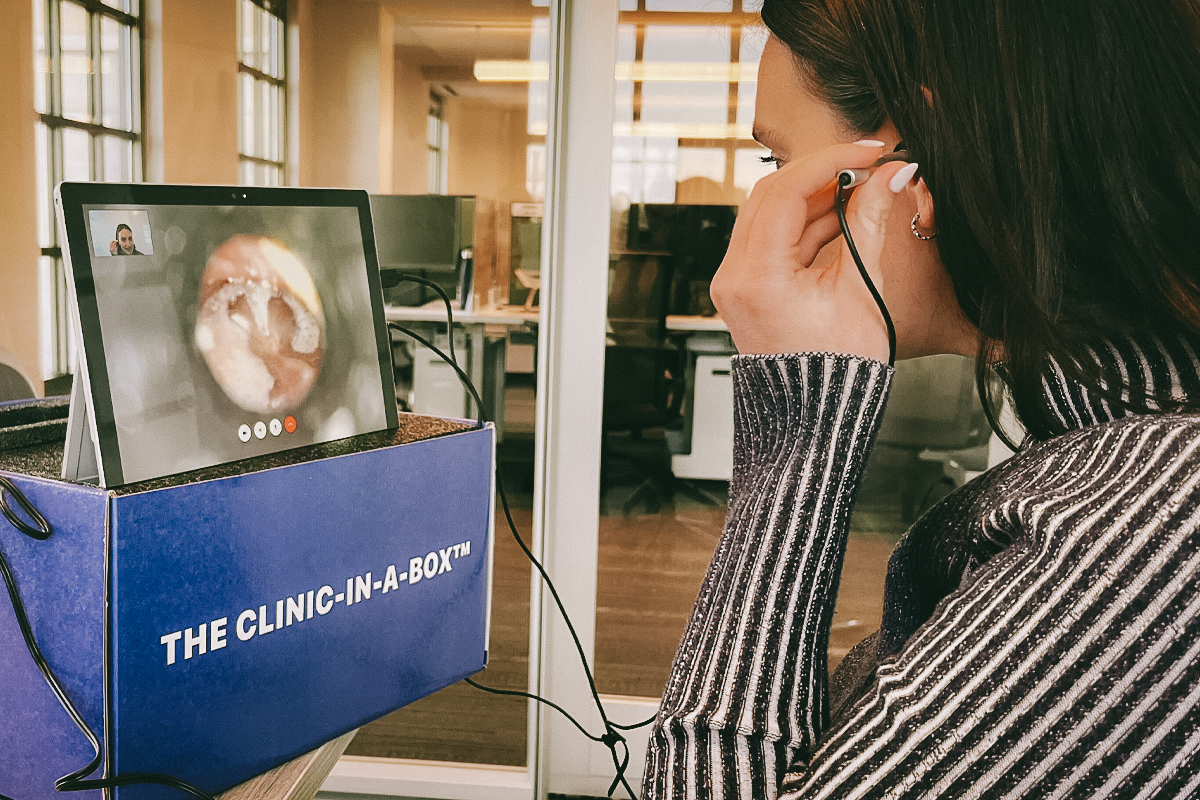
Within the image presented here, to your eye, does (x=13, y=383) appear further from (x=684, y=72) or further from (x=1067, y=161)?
(x=684, y=72)

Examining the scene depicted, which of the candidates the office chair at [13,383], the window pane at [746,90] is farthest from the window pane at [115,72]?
the window pane at [746,90]

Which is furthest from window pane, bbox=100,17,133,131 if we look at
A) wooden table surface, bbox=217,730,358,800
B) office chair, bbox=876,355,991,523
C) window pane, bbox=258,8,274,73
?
office chair, bbox=876,355,991,523

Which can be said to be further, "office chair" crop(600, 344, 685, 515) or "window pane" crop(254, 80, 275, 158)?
"office chair" crop(600, 344, 685, 515)

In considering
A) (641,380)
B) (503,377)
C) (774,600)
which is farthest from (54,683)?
(641,380)

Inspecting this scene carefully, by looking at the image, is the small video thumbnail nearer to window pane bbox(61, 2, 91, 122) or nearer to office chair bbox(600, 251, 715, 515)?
window pane bbox(61, 2, 91, 122)

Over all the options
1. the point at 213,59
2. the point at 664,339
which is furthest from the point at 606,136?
the point at 213,59

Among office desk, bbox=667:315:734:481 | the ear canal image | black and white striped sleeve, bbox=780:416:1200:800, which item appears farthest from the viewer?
office desk, bbox=667:315:734:481

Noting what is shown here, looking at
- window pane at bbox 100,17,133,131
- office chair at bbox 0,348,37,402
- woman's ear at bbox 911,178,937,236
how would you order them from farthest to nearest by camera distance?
window pane at bbox 100,17,133,131, office chair at bbox 0,348,37,402, woman's ear at bbox 911,178,937,236

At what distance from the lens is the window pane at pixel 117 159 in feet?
3.11

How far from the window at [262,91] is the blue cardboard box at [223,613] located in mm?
1027

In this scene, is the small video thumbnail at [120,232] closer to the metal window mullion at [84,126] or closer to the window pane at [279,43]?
the metal window mullion at [84,126]

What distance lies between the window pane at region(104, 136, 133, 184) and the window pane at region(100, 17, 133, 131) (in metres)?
0.02

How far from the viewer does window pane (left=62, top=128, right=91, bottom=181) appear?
0.89 metres

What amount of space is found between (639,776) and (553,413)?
0.83 m
